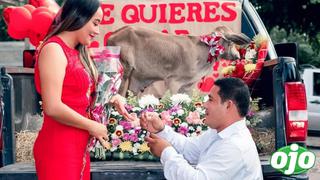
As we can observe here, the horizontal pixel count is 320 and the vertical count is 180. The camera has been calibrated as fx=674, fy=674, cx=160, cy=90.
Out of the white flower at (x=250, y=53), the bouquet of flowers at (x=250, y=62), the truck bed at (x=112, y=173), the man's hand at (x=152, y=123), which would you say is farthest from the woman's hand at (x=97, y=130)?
the white flower at (x=250, y=53)

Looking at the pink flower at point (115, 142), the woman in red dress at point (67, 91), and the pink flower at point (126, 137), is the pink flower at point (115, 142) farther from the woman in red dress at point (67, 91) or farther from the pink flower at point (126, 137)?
the woman in red dress at point (67, 91)

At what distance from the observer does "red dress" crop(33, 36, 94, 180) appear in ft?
10.3

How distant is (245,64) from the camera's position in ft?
17.0

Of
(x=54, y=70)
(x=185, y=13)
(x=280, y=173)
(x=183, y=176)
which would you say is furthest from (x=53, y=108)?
(x=185, y=13)

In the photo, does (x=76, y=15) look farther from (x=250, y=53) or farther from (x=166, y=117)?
(x=250, y=53)

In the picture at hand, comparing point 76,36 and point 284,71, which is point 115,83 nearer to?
point 76,36

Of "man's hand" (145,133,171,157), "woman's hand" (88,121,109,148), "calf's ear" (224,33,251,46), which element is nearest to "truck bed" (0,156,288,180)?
"man's hand" (145,133,171,157)

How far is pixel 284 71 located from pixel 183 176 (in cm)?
162

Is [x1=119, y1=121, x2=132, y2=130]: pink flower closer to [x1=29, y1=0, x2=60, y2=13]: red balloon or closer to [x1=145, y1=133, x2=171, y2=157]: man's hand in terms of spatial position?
[x1=145, y1=133, x2=171, y2=157]: man's hand

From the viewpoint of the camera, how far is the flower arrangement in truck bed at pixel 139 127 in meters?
4.61

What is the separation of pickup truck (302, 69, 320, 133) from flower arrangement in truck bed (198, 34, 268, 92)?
978 cm

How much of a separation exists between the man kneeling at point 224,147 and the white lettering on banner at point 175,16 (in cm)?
257

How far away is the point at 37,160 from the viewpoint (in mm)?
3211

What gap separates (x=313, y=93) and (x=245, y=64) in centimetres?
1032
